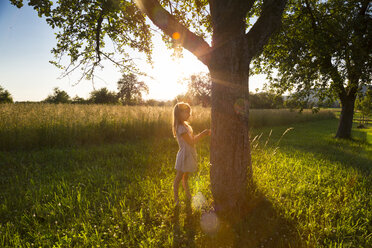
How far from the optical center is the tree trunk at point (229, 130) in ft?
7.95

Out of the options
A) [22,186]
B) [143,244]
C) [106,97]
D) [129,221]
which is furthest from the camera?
[106,97]

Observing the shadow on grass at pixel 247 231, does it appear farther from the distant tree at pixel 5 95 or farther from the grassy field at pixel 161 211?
the distant tree at pixel 5 95

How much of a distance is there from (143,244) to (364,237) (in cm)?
285

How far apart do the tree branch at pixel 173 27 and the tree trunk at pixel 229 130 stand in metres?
0.24

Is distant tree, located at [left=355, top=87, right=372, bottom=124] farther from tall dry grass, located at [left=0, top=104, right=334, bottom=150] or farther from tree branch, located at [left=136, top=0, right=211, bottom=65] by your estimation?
tall dry grass, located at [left=0, top=104, right=334, bottom=150]

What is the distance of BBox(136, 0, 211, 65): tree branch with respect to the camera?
98.7 inches

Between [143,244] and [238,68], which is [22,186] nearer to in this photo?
[143,244]

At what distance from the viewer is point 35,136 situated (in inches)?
230

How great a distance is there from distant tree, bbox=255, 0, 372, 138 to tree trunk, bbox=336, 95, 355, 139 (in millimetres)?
3763

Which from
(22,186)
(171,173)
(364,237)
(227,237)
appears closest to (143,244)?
(227,237)

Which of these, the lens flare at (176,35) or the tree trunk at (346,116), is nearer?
the lens flare at (176,35)

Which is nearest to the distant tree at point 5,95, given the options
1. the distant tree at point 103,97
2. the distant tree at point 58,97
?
the distant tree at point 58,97

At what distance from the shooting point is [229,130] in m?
2.45

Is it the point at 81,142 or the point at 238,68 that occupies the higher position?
the point at 238,68
